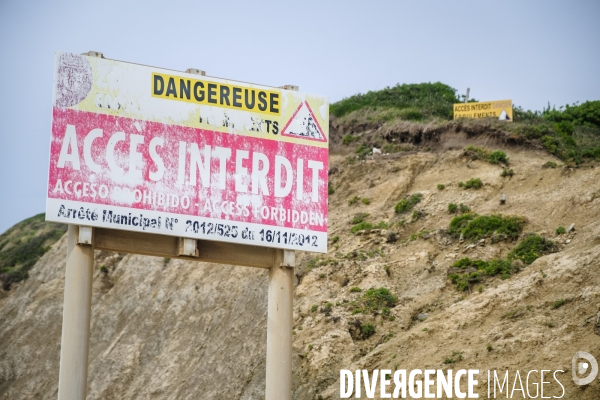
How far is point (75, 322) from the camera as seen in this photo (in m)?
21.7

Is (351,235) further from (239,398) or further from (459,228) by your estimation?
(239,398)

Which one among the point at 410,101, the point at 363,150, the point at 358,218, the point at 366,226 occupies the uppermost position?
the point at 410,101

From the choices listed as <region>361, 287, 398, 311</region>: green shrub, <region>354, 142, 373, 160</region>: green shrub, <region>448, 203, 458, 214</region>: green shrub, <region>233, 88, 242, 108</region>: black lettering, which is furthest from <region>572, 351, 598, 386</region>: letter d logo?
<region>354, 142, 373, 160</region>: green shrub

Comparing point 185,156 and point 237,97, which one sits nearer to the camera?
point 185,156

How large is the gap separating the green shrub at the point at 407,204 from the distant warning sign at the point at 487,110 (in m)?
6.14

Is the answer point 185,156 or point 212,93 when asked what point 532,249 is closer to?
point 212,93


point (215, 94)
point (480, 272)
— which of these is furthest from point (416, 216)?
point (215, 94)

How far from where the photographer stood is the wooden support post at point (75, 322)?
21391 millimetres

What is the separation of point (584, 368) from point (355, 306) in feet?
30.4

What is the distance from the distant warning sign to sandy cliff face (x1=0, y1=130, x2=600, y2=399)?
2.53m

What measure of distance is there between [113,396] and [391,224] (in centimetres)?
1030

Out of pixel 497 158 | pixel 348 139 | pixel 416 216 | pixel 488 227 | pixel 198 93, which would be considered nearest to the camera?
pixel 198 93

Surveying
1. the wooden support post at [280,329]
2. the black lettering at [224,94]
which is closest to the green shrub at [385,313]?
the wooden support post at [280,329]

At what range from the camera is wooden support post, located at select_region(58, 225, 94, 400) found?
2139 cm
